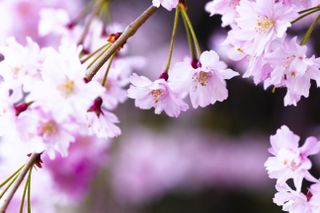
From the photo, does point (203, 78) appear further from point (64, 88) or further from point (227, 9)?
point (64, 88)

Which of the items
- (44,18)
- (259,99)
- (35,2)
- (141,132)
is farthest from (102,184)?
(44,18)

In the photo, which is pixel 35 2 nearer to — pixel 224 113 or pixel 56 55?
pixel 56 55

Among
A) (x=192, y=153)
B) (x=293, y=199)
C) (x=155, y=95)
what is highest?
(x=192, y=153)

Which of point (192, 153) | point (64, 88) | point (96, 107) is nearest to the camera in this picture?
point (64, 88)

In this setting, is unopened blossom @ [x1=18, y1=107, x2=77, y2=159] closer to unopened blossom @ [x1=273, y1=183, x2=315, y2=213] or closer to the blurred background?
unopened blossom @ [x1=273, y1=183, x2=315, y2=213]

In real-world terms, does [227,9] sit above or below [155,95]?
above

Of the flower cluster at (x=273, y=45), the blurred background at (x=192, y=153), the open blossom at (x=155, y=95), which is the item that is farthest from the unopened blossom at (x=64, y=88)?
the blurred background at (x=192, y=153)

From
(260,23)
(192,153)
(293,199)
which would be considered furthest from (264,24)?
(192,153)
